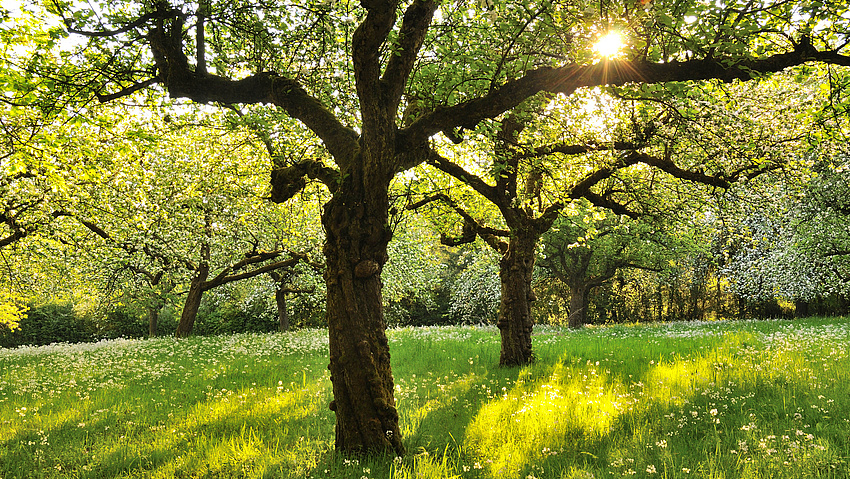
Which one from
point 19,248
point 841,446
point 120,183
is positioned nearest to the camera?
point 841,446

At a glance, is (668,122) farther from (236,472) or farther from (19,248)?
(19,248)

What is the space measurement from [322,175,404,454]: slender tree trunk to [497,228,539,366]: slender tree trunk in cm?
619

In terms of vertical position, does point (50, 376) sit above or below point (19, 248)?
below

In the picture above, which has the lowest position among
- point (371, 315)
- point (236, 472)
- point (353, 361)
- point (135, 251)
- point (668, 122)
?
point (236, 472)

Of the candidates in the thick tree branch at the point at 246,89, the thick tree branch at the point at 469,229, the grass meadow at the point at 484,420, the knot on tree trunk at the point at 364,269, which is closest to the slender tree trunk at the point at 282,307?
the grass meadow at the point at 484,420

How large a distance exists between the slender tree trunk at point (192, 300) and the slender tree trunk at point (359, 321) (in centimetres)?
1893

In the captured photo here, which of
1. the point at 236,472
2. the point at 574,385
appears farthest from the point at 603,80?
the point at 236,472

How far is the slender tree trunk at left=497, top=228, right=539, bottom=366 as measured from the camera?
1172cm

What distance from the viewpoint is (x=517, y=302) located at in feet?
38.8

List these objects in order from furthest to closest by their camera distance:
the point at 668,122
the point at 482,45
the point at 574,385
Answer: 1. the point at 668,122
2. the point at 574,385
3. the point at 482,45

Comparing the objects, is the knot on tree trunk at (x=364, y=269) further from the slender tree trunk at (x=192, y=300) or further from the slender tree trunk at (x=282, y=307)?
the slender tree trunk at (x=282, y=307)

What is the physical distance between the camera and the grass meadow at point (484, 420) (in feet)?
16.9

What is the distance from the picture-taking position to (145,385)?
10344 millimetres

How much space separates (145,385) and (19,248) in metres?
12.2
